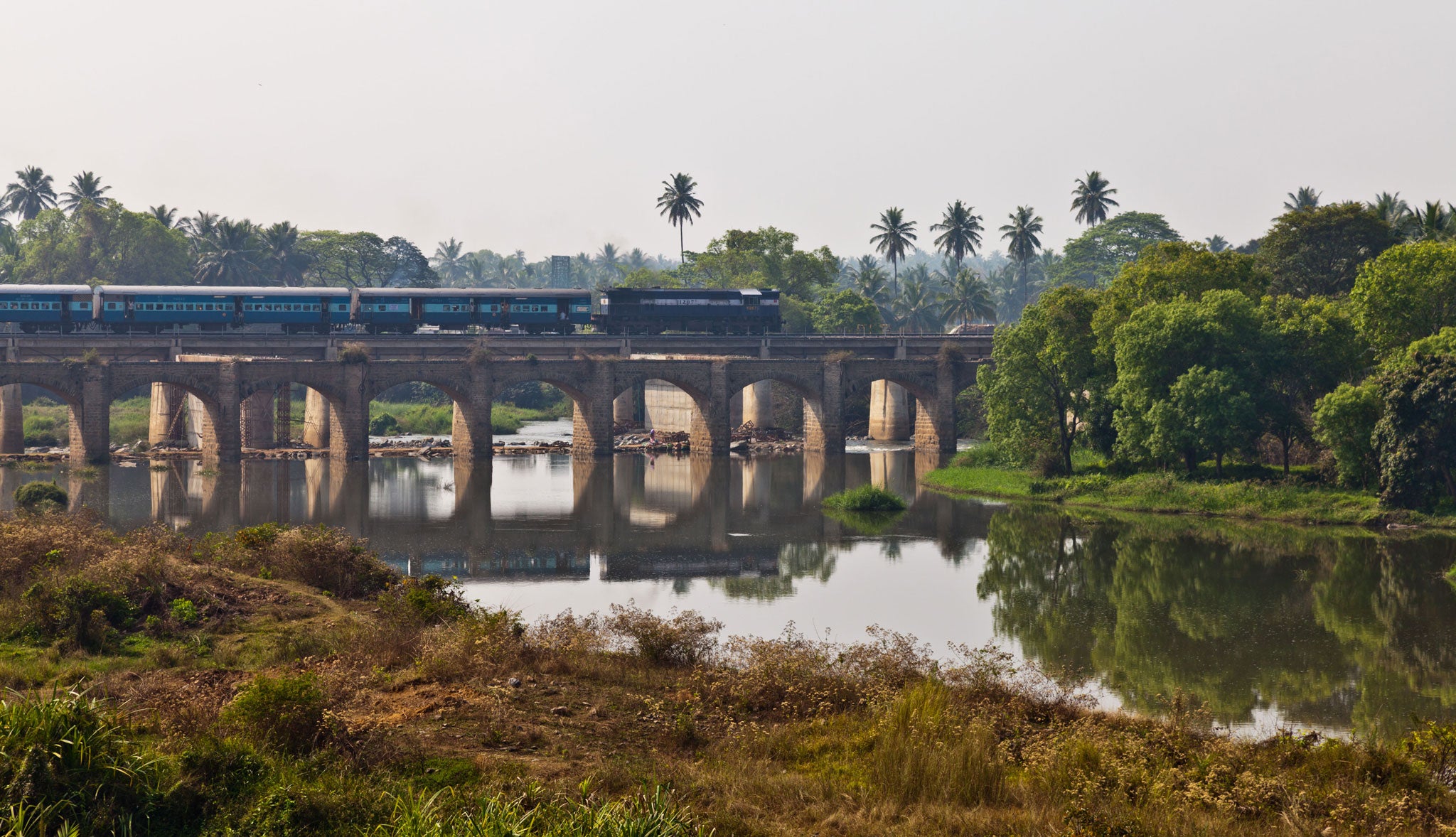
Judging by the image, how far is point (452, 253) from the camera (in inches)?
7731

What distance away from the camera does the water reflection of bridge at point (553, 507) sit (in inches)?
1428

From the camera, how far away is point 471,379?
62750mm

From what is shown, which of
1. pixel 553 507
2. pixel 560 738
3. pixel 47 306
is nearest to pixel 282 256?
pixel 47 306

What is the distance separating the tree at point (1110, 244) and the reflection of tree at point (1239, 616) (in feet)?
280

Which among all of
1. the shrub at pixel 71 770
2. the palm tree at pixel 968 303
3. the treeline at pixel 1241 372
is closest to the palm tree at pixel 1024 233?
the palm tree at pixel 968 303

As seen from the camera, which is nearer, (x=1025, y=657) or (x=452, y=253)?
(x=1025, y=657)

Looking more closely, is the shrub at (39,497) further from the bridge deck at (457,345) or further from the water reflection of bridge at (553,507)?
the bridge deck at (457,345)

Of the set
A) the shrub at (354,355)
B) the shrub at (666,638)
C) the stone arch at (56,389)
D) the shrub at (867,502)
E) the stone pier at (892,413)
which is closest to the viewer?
→ the shrub at (666,638)

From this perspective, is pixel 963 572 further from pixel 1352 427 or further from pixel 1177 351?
pixel 1177 351

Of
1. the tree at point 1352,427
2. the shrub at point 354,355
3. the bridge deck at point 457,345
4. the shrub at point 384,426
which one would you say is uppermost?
the bridge deck at point 457,345

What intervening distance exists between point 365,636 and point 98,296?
55.6 m

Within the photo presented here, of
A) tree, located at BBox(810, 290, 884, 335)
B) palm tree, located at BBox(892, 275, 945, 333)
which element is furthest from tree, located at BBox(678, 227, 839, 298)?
palm tree, located at BBox(892, 275, 945, 333)

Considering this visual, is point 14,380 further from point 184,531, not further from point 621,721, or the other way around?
point 621,721

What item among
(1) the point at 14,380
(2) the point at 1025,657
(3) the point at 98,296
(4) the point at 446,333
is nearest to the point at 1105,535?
(2) the point at 1025,657
